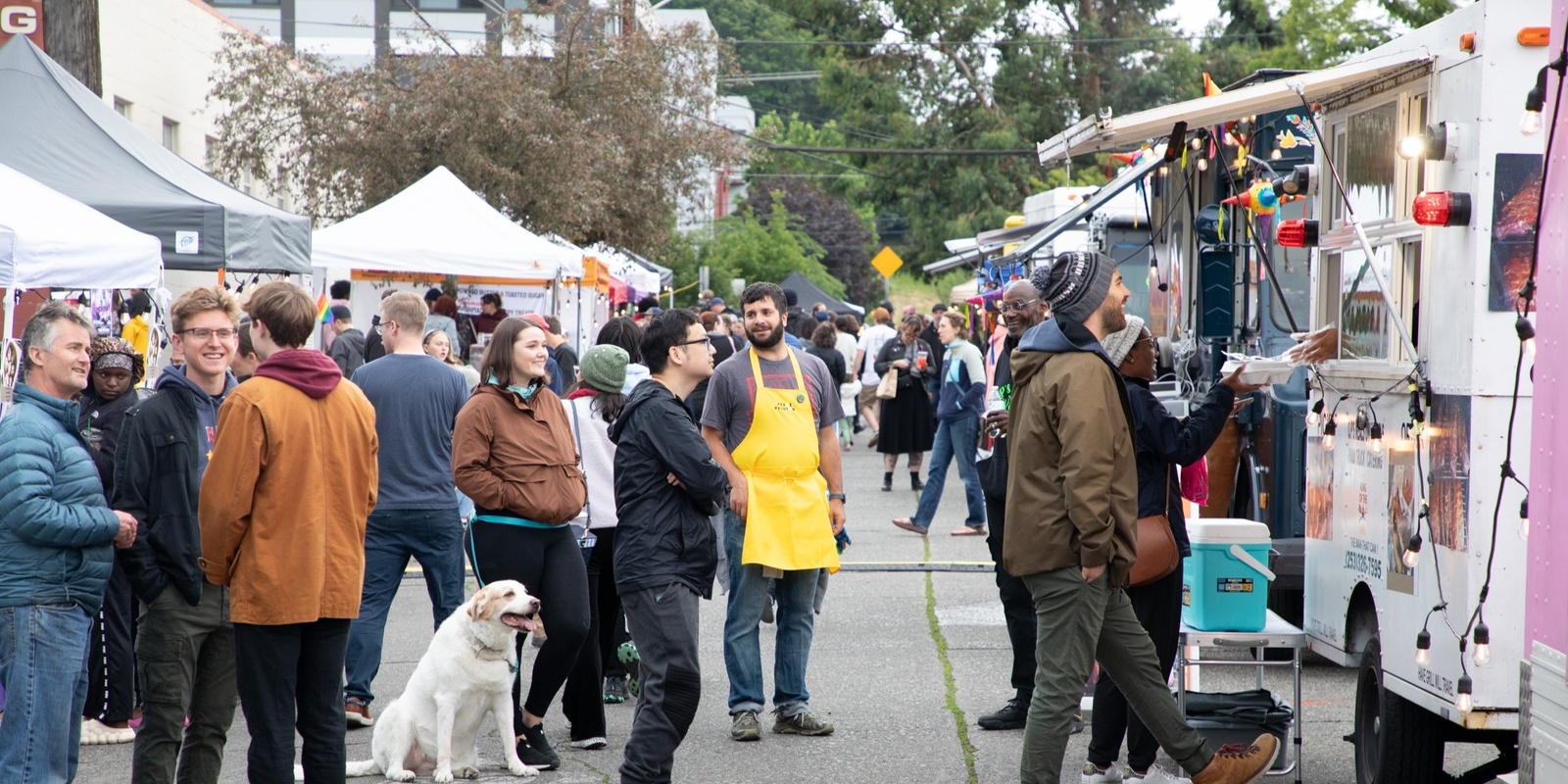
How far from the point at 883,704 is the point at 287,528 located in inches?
151

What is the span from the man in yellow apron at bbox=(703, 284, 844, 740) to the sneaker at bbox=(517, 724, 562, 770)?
892 millimetres

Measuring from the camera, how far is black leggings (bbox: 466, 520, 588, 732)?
6.50 meters

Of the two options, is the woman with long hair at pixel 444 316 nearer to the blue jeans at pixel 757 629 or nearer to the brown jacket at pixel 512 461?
the blue jeans at pixel 757 629

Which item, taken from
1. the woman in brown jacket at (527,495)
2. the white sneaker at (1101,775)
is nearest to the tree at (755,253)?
the woman in brown jacket at (527,495)

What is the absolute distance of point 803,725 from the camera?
7.21 meters

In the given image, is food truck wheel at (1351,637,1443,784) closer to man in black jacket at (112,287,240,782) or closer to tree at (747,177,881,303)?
man in black jacket at (112,287,240,782)

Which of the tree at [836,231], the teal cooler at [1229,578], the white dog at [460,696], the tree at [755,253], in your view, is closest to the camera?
the white dog at [460,696]

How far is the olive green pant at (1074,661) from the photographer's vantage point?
5.29 m

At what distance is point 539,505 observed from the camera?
21.1 feet

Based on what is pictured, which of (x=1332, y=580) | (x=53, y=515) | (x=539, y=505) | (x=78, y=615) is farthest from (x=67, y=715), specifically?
(x=1332, y=580)

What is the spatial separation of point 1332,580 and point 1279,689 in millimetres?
2560

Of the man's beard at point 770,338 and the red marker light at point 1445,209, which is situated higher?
the red marker light at point 1445,209

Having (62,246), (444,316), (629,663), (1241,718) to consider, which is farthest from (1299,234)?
(444,316)

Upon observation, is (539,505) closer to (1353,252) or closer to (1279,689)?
(1353,252)
